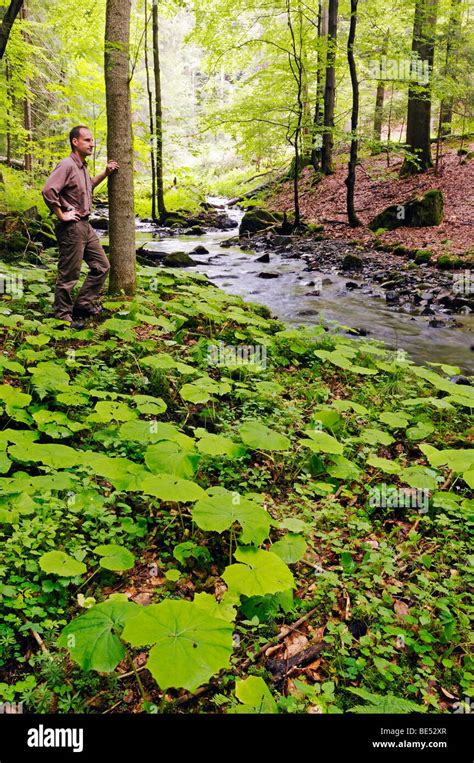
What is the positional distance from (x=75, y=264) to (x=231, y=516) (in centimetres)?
407

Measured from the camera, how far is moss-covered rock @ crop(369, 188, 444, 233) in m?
13.9

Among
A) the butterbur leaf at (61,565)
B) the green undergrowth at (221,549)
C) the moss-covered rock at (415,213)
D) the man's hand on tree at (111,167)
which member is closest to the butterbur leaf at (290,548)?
the green undergrowth at (221,549)

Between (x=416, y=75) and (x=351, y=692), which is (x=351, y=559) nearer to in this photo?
(x=351, y=692)

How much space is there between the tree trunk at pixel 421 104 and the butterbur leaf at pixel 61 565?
1452cm

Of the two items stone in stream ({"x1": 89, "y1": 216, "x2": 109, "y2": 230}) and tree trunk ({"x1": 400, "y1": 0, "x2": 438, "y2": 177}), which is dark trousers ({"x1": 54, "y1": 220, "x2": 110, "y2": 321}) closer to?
tree trunk ({"x1": 400, "y1": 0, "x2": 438, "y2": 177})

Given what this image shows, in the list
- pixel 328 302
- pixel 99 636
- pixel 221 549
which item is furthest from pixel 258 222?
pixel 99 636

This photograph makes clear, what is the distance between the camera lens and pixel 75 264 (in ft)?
17.8

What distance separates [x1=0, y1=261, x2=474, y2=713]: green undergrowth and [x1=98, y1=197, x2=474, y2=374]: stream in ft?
9.86

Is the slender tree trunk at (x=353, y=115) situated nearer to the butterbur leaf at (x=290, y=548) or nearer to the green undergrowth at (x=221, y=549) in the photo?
the green undergrowth at (x=221, y=549)

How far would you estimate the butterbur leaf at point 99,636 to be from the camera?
171 cm

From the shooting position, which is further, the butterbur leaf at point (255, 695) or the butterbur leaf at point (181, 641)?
the butterbur leaf at point (255, 695)

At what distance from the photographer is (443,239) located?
42.5 ft

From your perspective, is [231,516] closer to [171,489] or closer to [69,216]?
[171,489]

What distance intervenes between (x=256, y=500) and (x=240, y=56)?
19986mm
